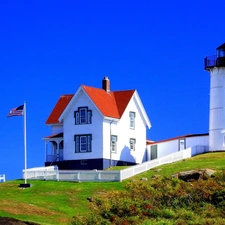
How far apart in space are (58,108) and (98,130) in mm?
7864

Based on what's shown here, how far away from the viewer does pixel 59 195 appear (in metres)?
50.4

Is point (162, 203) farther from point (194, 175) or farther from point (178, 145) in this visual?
point (178, 145)

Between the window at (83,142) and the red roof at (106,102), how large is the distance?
2.49 metres

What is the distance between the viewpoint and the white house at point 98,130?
65.1 m

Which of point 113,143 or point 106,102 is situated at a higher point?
point 106,102

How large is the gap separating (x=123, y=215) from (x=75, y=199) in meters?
5.82

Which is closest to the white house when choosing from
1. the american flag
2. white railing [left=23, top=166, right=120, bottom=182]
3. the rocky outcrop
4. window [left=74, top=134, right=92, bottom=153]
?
window [left=74, top=134, right=92, bottom=153]

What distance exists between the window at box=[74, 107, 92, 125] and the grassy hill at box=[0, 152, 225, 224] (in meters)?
8.42

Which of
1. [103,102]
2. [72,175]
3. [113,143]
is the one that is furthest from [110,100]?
[72,175]

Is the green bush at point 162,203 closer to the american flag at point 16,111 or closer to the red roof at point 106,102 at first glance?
the american flag at point 16,111

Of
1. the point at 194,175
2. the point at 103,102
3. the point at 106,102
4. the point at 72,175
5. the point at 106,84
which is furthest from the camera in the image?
the point at 106,84

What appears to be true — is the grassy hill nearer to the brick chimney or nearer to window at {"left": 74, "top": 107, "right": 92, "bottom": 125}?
window at {"left": 74, "top": 107, "right": 92, "bottom": 125}

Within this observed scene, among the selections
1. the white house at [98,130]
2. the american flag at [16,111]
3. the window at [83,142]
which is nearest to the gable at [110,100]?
the white house at [98,130]

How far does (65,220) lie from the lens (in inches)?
1674
